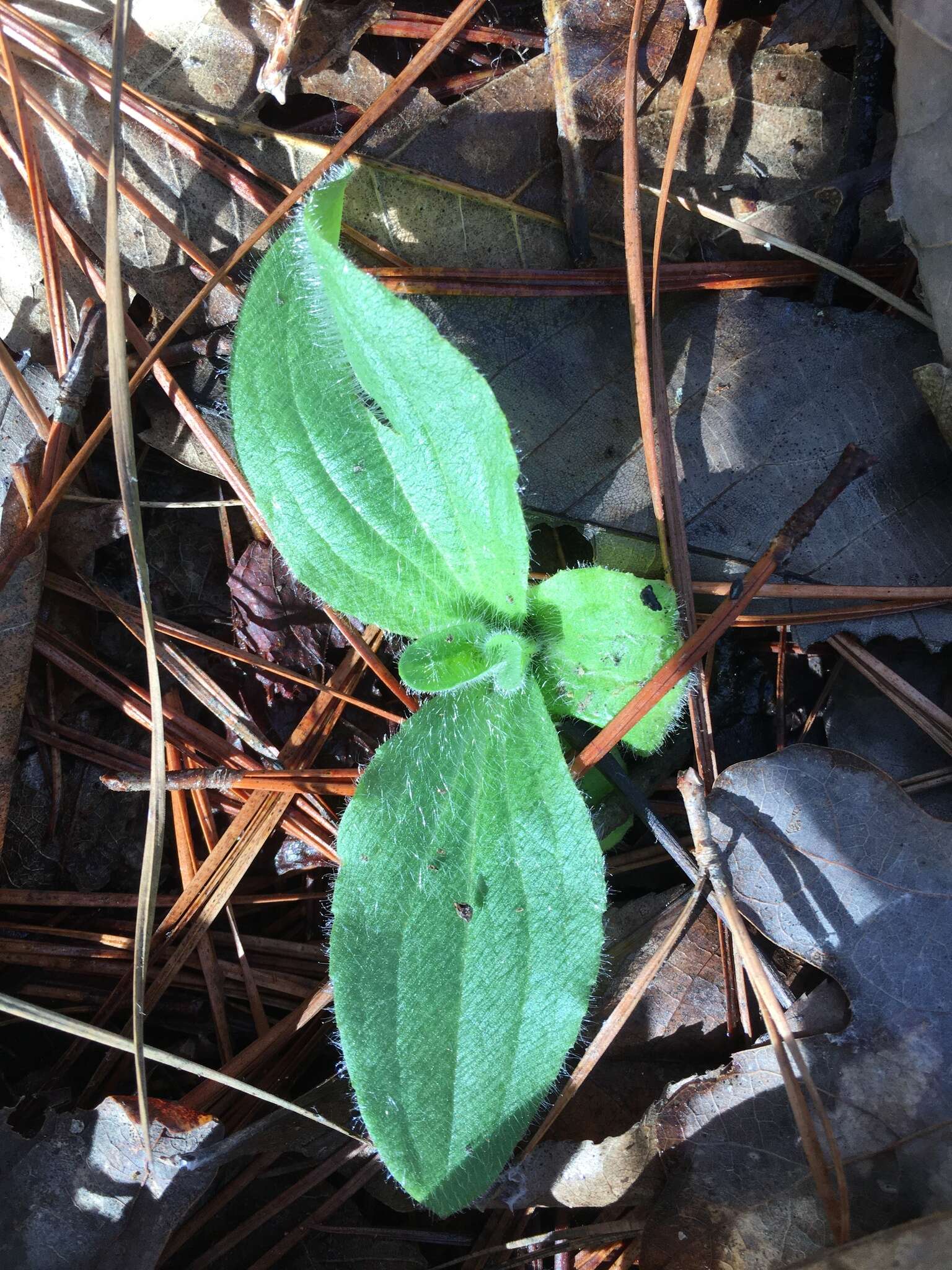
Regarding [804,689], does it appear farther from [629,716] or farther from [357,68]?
[357,68]

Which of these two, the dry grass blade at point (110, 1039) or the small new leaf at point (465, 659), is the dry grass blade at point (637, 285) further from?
the dry grass blade at point (110, 1039)

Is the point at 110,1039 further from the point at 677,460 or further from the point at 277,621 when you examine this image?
the point at 677,460

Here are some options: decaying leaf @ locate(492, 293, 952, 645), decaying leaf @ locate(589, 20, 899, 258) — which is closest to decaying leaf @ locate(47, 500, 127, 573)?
decaying leaf @ locate(492, 293, 952, 645)

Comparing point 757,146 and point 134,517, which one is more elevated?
point 757,146

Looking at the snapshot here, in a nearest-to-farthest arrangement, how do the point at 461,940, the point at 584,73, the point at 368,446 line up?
1. the point at 461,940
2. the point at 368,446
3. the point at 584,73

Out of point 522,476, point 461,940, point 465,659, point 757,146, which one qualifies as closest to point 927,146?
point 757,146

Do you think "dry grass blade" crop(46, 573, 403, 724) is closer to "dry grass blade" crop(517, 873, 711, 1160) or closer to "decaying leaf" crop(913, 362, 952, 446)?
"dry grass blade" crop(517, 873, 711, 1160)
